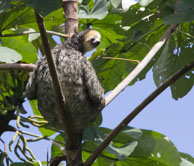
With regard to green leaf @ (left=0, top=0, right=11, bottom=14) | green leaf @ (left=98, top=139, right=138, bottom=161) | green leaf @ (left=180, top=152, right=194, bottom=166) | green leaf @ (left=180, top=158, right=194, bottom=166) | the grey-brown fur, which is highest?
green leaf @ (left=0, top=0, right=11, bottom=14)

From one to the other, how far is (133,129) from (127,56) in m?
1.12

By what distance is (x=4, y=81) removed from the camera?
4008mm

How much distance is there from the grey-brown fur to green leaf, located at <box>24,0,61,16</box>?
3.73ft

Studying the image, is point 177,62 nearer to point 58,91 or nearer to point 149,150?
point 149,150

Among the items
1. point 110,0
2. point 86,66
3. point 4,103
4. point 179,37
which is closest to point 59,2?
point 86,66

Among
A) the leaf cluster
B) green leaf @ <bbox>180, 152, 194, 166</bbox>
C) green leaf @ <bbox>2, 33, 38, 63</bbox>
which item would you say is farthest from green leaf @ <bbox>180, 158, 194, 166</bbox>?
green leaf @ <bbox>2, 33, 38, 63</bbox>

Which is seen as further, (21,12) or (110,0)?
(21,12)

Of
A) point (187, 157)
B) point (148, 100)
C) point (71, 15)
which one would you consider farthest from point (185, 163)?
point (71, 15)

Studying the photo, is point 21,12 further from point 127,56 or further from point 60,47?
point 127,56

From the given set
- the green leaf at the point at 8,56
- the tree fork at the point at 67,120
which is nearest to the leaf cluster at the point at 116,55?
the green leaf at the point at 8,56

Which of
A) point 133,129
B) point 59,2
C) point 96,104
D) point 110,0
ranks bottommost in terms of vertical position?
point 133,129

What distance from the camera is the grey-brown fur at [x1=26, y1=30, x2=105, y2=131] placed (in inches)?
131

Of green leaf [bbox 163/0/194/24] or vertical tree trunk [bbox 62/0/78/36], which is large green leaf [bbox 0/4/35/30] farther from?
green leaf [bbox 163/0/194/24]

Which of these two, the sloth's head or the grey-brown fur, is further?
the sloth's head
